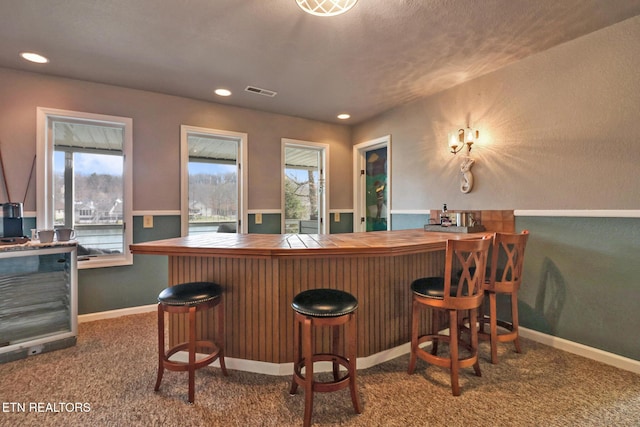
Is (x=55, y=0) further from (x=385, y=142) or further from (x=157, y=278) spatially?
(x=385, y=142)

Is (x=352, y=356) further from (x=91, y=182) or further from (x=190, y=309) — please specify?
(x=91, y=182)

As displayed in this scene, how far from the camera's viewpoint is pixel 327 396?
1818mm

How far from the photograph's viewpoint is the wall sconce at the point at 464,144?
2992 mm

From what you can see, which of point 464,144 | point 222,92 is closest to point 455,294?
point 464,144

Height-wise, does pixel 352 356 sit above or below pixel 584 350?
above

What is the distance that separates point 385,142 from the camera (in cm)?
416

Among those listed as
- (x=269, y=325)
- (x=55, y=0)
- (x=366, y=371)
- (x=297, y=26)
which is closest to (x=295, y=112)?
(x=297, y=26)

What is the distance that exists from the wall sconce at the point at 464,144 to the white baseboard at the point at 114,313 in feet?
12.8

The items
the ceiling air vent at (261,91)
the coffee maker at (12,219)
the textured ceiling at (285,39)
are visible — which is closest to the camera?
the textured ceiling at (285,39)

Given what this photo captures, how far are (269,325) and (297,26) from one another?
7.37 feet

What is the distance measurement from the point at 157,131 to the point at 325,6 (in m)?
2.58

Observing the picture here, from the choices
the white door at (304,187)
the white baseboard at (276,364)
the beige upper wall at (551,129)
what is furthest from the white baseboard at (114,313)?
the beige upper wall at (551,129)

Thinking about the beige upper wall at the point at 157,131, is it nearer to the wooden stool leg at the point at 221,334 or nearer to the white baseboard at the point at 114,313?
the white baseboard at the point at 114,313

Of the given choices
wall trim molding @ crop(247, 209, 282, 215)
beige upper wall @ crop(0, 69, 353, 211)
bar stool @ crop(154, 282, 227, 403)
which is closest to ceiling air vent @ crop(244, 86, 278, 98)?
beige upper wall @ crop(0, 69, 353, 211)
